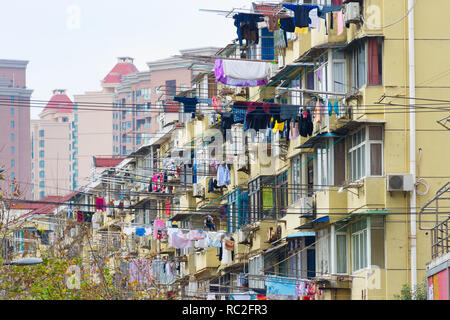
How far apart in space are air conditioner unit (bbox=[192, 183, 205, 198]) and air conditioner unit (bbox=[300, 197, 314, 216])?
17507 mm

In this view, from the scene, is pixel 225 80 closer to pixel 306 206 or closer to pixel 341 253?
pixel 306 206

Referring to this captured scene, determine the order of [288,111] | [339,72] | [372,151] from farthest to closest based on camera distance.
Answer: [339,72] < [288,111] < [372,151]

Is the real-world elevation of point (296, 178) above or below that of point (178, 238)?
above

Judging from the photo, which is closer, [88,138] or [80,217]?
[80,217]

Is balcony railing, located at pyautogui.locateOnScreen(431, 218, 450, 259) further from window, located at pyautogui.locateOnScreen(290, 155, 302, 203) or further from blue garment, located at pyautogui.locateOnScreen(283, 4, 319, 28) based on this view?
window, located at pyautogui.locateOnScreen(290, 155, 302, 203)

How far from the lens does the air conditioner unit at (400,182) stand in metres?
37.9

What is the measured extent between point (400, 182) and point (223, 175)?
59.1 feet

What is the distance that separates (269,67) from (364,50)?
551 cm

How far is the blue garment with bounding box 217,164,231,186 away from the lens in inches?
2168

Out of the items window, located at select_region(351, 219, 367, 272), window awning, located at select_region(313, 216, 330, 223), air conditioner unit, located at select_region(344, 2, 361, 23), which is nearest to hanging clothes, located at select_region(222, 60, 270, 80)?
air conditioner unit, located at select_region(344, 2, 361, 23)

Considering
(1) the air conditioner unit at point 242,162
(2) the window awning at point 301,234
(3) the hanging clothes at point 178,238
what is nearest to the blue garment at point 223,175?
(1) the air conditioner unit at point 242,162

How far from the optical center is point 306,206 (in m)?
42.3

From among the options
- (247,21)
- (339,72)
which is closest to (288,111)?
(339,72)
